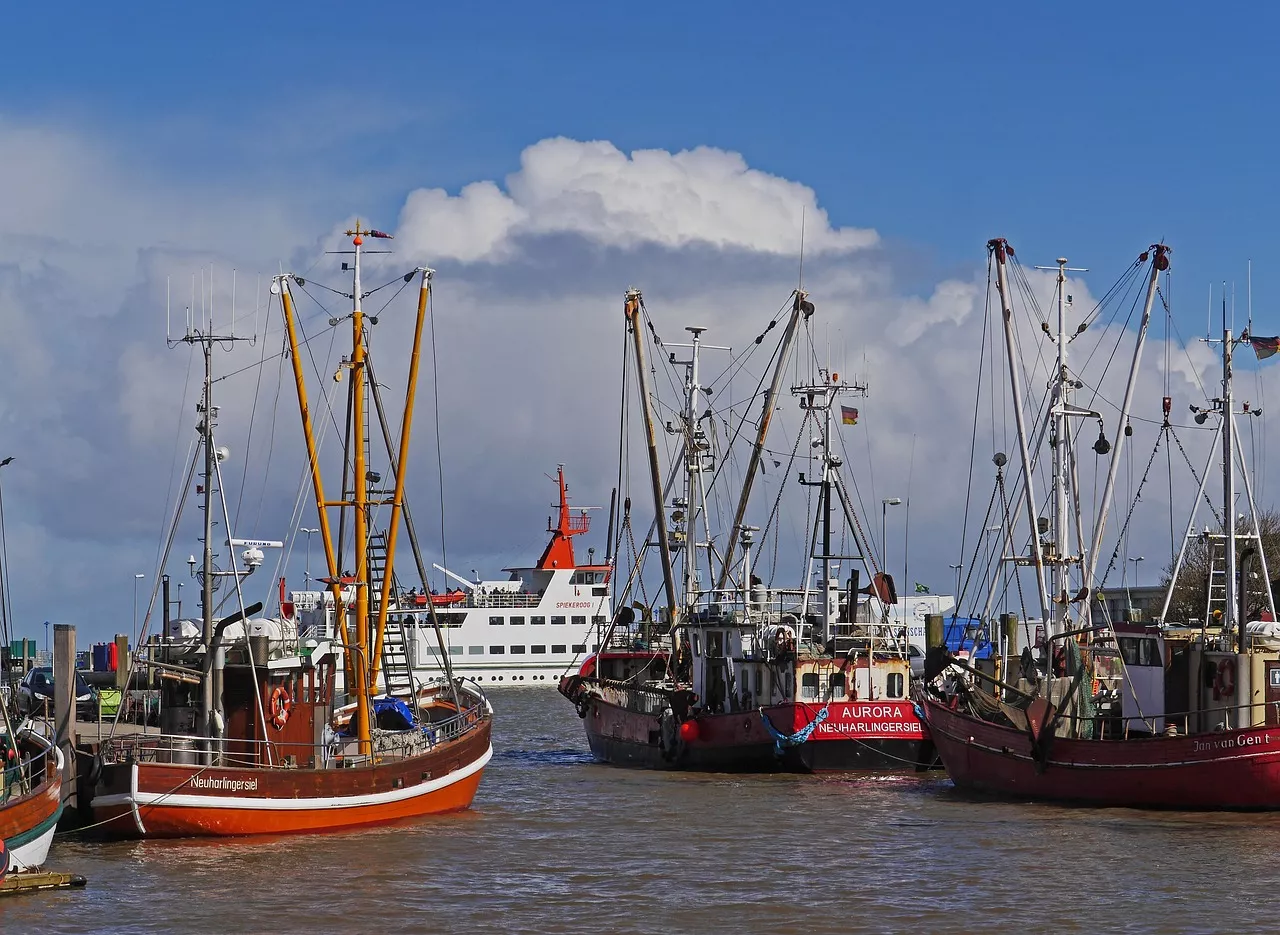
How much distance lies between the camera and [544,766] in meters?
52.5

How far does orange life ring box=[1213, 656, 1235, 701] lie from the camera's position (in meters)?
35.4

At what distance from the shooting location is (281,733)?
33.5 m

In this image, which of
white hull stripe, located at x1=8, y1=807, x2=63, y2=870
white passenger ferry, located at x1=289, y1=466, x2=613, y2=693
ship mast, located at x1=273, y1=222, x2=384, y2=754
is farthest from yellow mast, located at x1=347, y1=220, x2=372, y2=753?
white passenger ferry, located at x1=289, y1=466, x2=613, y2=693

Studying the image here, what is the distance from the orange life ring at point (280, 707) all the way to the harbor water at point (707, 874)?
2537 mm

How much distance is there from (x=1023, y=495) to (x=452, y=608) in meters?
72.9

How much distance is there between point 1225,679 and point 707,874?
12159 mm

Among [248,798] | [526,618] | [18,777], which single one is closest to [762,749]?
[248,798]

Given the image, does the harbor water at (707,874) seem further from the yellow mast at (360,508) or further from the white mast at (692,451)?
the white mast at (692,451)

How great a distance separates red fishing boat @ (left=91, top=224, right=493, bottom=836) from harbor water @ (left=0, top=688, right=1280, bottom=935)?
62 centimetres

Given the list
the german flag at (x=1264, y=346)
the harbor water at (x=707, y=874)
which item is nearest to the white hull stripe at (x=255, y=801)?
the harbor water at (x=707, y=874)

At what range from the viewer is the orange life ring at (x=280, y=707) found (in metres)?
33.3

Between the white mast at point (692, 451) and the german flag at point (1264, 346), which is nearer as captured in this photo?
the german flag at point (1264, 346)

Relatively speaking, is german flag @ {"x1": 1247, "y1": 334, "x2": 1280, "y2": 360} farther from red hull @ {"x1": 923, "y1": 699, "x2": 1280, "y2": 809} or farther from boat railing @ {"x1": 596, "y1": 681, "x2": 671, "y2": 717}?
boat railing @ {"x1": 596, "y1": 681, "x2": 671, "y2": 717}

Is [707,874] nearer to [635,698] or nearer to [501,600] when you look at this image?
[635,698]
